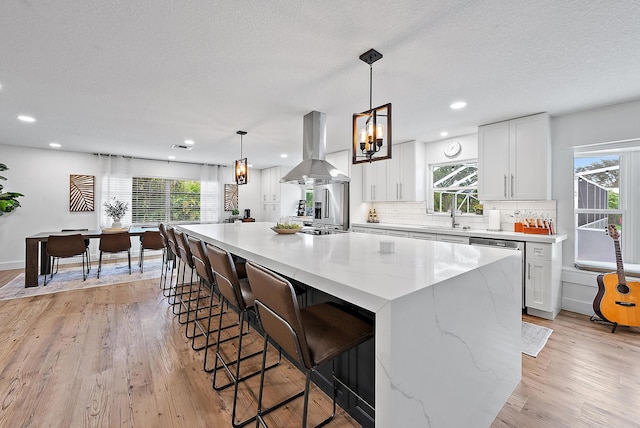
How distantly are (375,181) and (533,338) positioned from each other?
11.1ft

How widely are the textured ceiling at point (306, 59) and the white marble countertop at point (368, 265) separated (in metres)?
1.43

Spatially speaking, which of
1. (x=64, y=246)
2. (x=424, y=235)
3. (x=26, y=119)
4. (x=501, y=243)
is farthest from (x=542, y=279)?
(x=26, y=119)

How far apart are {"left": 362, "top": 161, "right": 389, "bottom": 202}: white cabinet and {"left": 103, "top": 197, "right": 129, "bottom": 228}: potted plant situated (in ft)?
15.8

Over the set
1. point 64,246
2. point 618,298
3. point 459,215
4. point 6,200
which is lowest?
point 618,298

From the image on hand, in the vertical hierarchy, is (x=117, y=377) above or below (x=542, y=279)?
below

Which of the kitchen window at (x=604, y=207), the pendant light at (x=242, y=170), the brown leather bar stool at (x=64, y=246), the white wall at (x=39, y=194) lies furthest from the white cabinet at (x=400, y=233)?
the white wall at (x=39, y=194)

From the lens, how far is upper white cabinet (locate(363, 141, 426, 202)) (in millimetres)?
4793

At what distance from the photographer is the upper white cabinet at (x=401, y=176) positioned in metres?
4.79

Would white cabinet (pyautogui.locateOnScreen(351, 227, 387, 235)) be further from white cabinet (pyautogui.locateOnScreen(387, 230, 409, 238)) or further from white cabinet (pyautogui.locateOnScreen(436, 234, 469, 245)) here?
white cabinet (pyautogui.locateOnScreen(436, 234, 469, 245))

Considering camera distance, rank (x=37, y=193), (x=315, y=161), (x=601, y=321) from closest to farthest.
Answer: (x=601, y=321) < (x=315, y=161) < (x=37, y=193)

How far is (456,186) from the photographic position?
4.57m

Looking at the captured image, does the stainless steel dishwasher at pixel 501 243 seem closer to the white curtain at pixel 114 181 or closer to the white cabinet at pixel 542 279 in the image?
the white cabinet at pixel 542 279

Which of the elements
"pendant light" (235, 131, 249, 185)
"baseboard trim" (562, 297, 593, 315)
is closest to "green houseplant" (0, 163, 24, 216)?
"pendant light" (235, 131, 249, 185)

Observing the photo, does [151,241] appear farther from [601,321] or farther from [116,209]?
[601,321]
